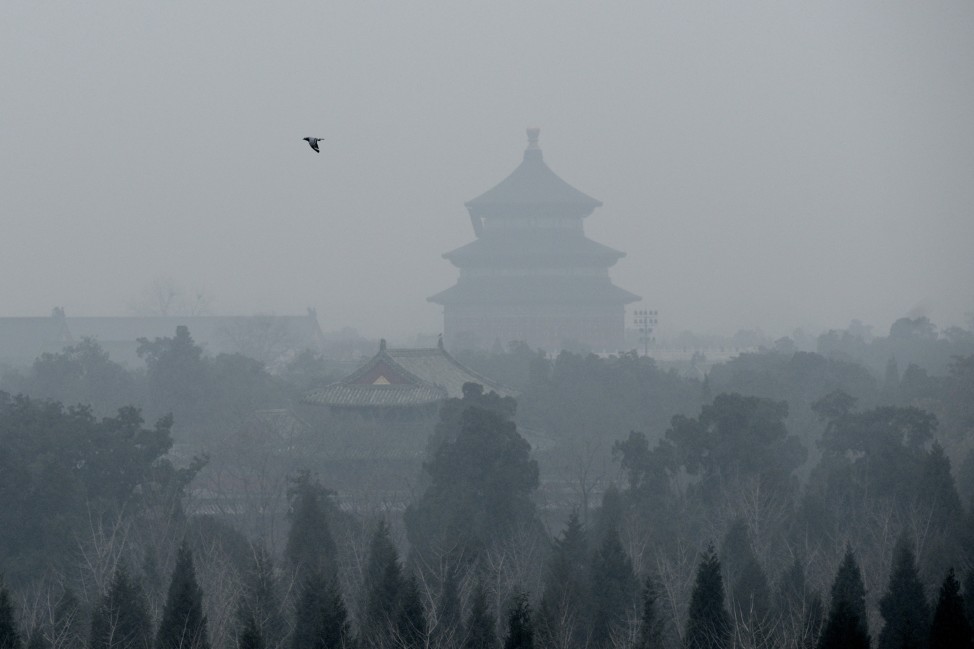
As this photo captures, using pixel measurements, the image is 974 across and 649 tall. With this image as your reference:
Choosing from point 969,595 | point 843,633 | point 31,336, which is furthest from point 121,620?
point 31,336

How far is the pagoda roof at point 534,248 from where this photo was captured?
67625mm

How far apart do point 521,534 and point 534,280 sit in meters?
44.8

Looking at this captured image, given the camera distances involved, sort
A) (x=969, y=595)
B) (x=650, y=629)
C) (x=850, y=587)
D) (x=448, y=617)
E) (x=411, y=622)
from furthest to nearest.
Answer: (x=969, y=595)
(x=448, y=617)
(x=850, y=587)
(x=411, y=622)
(x=650, y=629)

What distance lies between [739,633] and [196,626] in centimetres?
554

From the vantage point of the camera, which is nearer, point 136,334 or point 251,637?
point 251,637

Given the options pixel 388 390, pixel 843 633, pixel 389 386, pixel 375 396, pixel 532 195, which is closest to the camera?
pixel 843 633

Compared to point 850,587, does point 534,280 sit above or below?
above

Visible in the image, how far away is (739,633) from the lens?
16797mm

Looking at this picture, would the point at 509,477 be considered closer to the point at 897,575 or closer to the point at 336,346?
the point at 897,575

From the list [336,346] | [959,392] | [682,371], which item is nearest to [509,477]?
[959,392]

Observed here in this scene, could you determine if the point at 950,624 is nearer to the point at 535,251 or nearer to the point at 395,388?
the point at 395,388

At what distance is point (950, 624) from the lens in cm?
1520

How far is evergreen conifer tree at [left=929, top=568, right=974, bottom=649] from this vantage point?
15141 millimetres

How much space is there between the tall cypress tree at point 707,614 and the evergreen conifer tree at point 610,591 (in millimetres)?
1488
